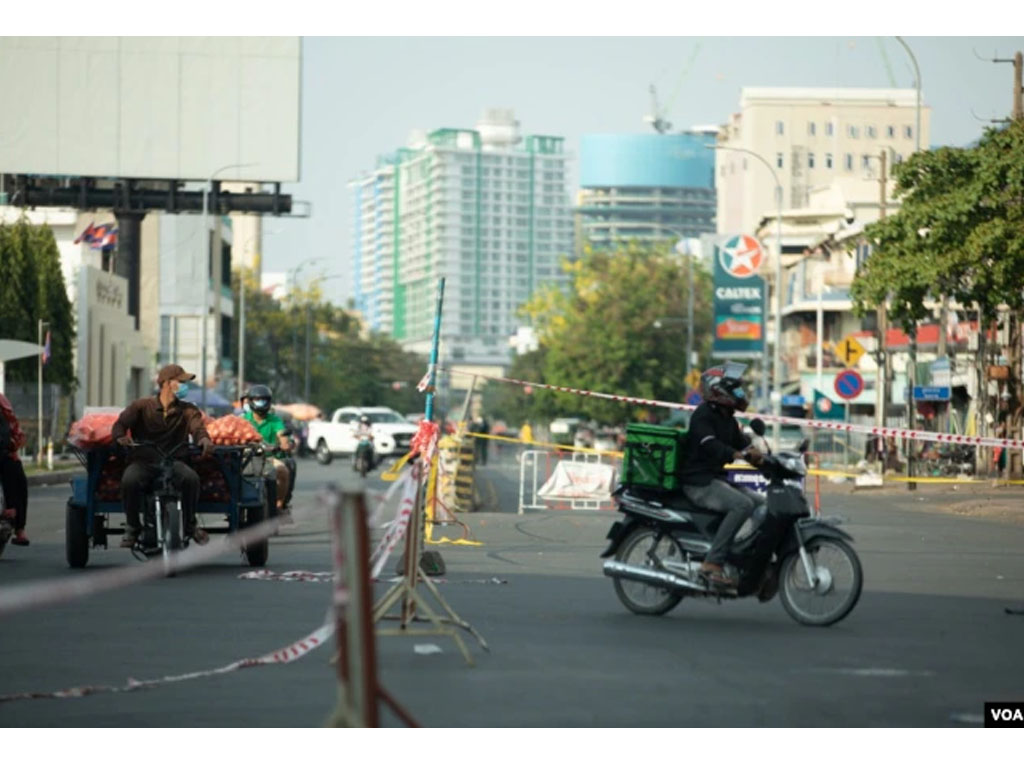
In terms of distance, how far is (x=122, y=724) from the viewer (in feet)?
28.1

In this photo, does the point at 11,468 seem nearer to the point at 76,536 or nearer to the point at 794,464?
the point at 76,536

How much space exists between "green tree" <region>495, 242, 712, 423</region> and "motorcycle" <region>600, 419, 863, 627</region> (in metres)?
85.3

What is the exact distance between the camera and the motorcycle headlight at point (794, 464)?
44.0 ft

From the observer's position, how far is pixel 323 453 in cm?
6869

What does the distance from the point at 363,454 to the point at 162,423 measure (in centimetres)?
3211

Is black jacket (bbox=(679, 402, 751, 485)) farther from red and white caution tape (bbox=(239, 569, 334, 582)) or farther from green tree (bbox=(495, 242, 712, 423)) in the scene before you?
green tree (bbox=(495, 242, 712, 423))

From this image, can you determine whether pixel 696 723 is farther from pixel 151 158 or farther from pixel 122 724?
pixel 151 158

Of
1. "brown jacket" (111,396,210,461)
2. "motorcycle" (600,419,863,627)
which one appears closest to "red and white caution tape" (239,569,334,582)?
"brown jacket" (111,396,210,461)

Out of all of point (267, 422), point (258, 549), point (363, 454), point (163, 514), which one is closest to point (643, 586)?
point (163, 514)

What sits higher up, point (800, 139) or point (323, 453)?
point (800, 139)

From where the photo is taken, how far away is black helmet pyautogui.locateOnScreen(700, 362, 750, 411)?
13844 mm

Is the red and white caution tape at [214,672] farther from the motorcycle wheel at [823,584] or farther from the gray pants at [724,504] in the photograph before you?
the motorcycle wheel at [823,584]

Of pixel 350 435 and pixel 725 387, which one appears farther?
pixel 350 435

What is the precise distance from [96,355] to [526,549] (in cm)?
4940
